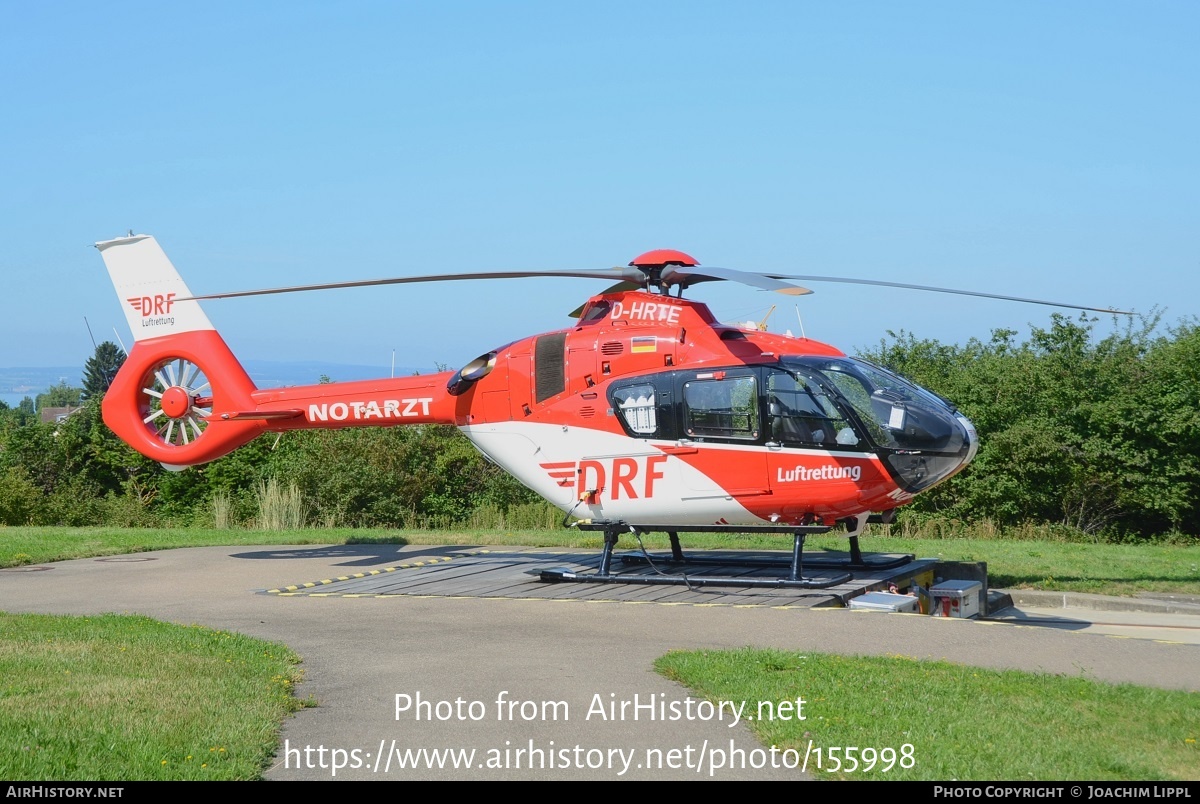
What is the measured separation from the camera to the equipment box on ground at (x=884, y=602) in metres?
11.5

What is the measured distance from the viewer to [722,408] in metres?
12.9

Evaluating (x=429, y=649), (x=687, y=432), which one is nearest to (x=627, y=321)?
(x=687, y=432)

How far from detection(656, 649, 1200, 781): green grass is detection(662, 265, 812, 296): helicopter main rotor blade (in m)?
3.82

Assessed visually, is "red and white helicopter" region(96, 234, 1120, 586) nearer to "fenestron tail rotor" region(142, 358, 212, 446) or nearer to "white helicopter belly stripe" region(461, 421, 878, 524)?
"white helicopter belly stripe" region(461, 421, 878, 524)

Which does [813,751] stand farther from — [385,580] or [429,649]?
[385,580]

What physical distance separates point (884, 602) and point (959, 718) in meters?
4.94

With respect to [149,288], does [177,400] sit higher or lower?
lower

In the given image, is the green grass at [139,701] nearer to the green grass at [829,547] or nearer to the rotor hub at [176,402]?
the rotor hub at [176,402]

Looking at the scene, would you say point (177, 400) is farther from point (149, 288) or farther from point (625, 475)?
point (625, 475)

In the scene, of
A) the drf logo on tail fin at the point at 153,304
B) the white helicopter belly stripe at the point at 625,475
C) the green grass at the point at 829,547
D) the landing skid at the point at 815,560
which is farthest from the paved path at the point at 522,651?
the drf logo on tail fin at the point at 153,304

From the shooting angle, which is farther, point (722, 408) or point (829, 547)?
point (829, 547)

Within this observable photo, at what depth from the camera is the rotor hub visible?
55.2 feet

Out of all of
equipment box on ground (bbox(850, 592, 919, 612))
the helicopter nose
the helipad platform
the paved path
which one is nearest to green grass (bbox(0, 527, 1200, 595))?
the helipad platform

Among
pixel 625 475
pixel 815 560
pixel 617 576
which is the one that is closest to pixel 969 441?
pixel 815 560
